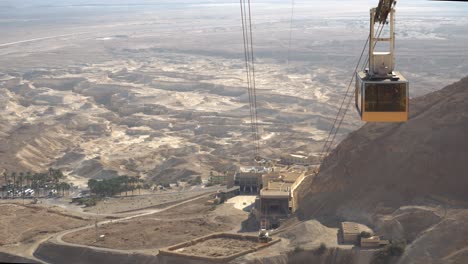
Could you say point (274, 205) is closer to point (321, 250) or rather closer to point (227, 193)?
point (227, 193)

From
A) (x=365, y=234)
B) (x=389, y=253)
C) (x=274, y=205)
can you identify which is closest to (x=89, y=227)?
(x=274, y=205)

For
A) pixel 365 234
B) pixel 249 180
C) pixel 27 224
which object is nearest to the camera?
pixel 365 234

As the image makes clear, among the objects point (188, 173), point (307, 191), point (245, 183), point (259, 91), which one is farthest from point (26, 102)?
point (307, 191)

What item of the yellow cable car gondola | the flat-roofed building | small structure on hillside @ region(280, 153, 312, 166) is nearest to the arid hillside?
the flat-roofed building

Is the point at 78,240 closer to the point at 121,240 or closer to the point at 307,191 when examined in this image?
the point at 121,240

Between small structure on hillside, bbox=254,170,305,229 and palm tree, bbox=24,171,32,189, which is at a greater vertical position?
small structure on hillside, bbox=254,170,305,229

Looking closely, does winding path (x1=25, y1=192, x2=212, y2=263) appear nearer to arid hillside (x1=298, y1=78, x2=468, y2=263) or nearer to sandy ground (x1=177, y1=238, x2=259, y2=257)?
sandy ground (x1=177, y1=238, x2=259, y2=257)
